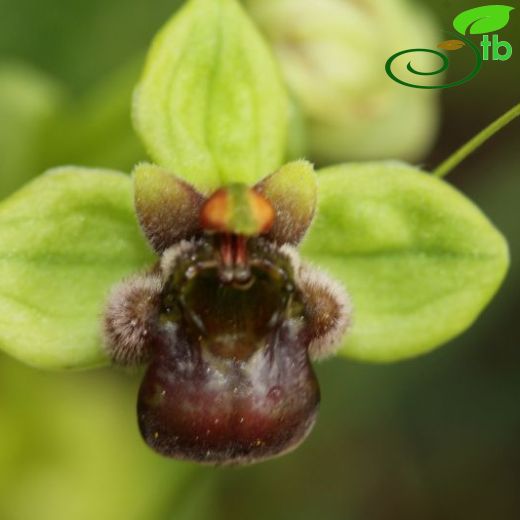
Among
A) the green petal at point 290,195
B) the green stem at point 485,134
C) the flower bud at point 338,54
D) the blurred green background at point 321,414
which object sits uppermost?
the green stem at point 485,134

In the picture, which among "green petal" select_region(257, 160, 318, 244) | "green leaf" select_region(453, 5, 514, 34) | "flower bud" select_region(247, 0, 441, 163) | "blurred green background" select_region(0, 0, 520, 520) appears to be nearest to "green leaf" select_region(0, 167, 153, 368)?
"green petal" select_region(257, 160, 318, 244)

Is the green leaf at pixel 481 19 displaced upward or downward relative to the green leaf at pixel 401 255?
upward

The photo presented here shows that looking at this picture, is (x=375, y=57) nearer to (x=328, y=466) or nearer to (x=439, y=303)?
(x=439, y=303)

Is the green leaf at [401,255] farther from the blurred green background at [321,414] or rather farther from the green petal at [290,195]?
the blurred green background at [321,414]

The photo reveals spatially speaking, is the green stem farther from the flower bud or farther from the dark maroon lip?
the flower bud

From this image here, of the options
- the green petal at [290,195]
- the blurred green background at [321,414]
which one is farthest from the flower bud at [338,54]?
the green petal at [290,195]

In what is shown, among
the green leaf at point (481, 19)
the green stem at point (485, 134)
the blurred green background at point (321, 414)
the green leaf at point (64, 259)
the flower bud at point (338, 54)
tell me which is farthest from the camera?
the blurred green background at point (321, 414)

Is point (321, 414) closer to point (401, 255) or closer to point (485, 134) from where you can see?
point (401, 255)

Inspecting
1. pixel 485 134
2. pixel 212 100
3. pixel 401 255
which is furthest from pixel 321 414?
pixel 485 134
